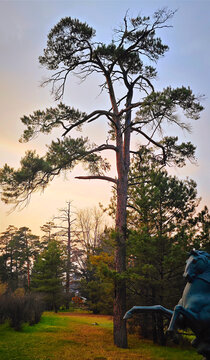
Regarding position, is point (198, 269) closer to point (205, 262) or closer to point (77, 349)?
point (205, 262)

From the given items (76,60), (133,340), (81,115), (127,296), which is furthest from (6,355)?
(76,60)

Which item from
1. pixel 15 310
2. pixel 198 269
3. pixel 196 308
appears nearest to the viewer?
pixel 196 308

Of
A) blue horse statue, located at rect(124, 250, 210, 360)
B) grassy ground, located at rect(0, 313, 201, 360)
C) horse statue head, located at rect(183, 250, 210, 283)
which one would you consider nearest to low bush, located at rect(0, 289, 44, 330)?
grassy ground, located at rect(0, 313, 201, 360)

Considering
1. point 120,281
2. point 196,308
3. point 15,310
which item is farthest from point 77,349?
point 196,308

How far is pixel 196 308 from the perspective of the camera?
2.88 meters

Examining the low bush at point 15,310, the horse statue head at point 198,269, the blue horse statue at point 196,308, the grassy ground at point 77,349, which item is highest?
the horse statue head at point 198,269

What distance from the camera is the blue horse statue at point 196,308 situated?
9.30ft

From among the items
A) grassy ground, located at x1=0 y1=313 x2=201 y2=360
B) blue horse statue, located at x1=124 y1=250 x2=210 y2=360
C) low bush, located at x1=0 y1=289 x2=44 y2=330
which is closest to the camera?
blue horse statue, located at x1=124 y1=250 x2=210 y2=360

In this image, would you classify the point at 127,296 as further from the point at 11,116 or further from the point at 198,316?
the point at 11,116

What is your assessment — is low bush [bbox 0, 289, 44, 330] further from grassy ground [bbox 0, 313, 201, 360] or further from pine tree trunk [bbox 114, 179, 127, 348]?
pine tree trunk [bbox 114, 179, 127, 348]

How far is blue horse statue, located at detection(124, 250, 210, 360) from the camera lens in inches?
112

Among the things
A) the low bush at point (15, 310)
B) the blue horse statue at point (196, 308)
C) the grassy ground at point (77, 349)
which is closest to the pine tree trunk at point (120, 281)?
the grassy ground at point (77, 349)

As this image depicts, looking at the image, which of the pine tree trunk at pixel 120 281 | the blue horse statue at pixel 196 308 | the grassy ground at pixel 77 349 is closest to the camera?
the blue horse statue at pixel 196 308

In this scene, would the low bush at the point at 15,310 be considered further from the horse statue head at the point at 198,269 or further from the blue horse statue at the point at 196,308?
the horse statue head at the point at 198,269
